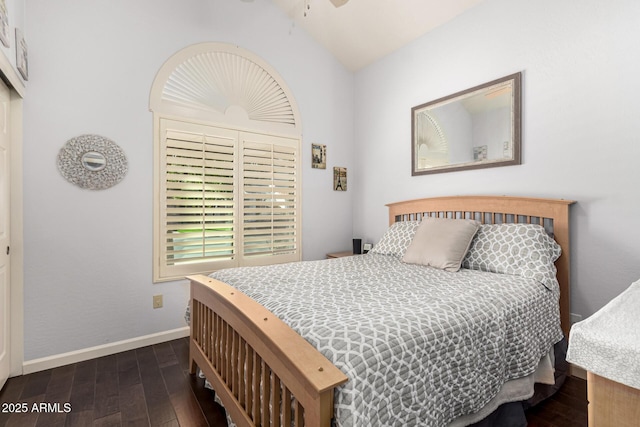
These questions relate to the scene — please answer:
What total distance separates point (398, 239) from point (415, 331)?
1681mm

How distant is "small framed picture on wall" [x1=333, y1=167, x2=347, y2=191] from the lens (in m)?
3.79

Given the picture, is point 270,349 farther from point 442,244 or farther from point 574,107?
point 574,107

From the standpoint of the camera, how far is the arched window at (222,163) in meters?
2.72

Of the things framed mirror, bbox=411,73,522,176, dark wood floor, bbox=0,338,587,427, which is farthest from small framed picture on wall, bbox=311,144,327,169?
dark wood floor, bbox=0,338,587,427

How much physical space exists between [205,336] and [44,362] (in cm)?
134

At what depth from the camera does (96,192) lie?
2.43m

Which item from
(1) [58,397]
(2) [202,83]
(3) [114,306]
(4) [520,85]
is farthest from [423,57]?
(1) [58,397]

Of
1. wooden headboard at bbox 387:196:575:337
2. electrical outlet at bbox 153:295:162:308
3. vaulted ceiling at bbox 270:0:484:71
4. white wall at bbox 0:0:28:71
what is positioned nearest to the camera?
white wall at bbox 0:0:28:71

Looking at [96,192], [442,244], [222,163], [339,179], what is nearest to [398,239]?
[442,244]

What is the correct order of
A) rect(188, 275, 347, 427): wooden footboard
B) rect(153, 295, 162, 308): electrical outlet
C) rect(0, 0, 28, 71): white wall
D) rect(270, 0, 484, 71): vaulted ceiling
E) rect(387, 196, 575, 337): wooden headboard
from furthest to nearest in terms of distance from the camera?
rect(270, 0, 484, 71): vaulted ceiling → rect(153, 295, 162, 308): electrical outlet → rect(387, 196, 575, 337): wooden headboard → rect(0, 0, 28, 71): white wall → rect(188, 275, 347, 427): wooden footboard

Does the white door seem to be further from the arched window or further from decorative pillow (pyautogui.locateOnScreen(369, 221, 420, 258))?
decorative pillow (pyautogui.locateOnScreen(369, 221, 420, 258))

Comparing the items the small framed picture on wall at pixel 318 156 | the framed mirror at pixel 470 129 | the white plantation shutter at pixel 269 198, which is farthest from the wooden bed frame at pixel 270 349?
the small framed picture on wall at pixel 318 156

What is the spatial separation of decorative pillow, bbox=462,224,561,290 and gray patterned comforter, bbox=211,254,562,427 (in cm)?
11

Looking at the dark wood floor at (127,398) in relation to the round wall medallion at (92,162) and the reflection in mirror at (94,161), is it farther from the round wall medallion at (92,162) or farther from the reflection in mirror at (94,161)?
the reflection in mirror at (94,161)
